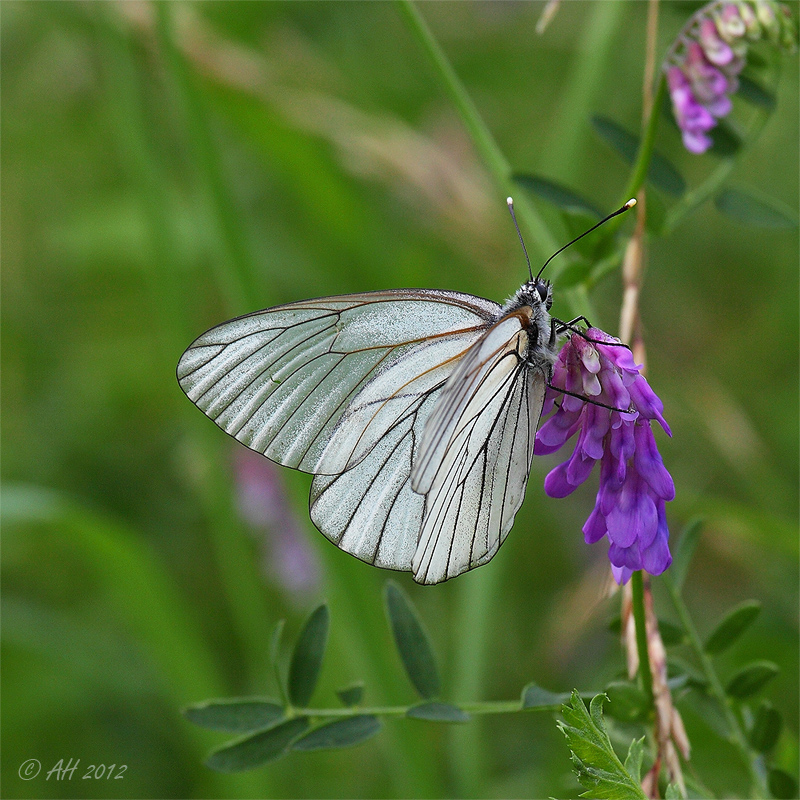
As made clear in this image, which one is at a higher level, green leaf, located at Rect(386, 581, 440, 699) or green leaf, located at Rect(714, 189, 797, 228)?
green leaf, located at Rect(714, 189, 797, 228)

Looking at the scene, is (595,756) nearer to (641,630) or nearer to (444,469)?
(641,630)

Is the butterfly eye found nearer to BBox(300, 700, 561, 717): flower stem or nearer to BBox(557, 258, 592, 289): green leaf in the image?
BBox(557, 258, 592, 289): green leaf

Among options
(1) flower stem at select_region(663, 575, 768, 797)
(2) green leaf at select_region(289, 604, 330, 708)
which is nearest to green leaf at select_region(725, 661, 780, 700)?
(1) flower stem at select_region(663, 575, 768, 797)

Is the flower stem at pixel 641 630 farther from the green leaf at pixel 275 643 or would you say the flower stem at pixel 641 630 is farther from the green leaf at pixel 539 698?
the green leaf at pixel 275 643

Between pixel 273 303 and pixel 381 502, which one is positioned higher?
pixel 273 303

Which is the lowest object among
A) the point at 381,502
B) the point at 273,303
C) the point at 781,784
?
the point at 781,784

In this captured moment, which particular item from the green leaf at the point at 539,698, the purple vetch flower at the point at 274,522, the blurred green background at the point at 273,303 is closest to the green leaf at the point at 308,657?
the green leaf at the point at 539,698

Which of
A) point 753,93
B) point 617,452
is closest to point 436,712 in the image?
point 617,452
